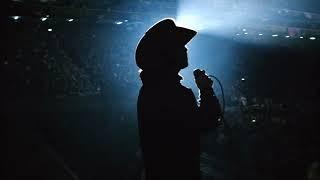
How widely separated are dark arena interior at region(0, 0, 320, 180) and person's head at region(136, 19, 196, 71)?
5.69 meters

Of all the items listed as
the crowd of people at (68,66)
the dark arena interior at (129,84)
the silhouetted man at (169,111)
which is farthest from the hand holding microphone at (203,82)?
the crowd of people at (68,66)

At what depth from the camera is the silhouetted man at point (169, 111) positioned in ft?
7.36

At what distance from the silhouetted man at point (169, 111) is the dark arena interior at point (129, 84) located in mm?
5556

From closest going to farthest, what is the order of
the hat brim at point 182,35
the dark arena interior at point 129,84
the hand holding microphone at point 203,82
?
the hat brim at point 182,35 < the hand holding microphone at point 203,82 < the dark arena interior at point 129,84

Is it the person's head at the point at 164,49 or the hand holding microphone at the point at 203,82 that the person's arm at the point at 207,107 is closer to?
the hand holding microphone at the point at 203,82

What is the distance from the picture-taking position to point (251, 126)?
1027 cm

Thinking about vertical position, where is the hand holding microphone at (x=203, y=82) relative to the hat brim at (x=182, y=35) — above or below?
below

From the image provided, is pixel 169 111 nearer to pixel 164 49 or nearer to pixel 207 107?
pixel 207 107

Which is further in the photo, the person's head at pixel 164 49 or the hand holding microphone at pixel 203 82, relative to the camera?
the hand holding microphone at pixel 203 82

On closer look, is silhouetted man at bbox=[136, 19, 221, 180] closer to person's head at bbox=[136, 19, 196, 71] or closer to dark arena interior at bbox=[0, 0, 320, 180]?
person's head at bbox=[136, 19, 196, 71]

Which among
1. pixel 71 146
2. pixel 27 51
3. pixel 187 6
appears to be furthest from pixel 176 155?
pixel 27 51

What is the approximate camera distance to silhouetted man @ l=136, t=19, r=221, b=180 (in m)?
2.24

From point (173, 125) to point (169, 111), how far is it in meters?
0.09

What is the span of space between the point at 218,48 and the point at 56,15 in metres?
8.47
